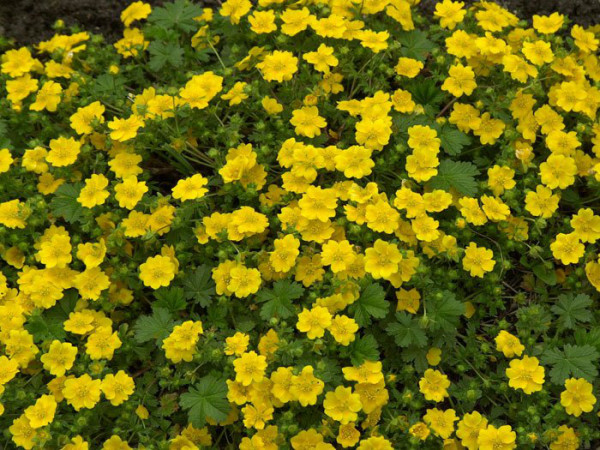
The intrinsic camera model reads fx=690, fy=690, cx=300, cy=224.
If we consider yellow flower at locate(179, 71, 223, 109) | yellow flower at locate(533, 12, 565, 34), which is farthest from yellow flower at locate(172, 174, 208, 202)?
yellow flower at locate(533, 12, 565, 34)

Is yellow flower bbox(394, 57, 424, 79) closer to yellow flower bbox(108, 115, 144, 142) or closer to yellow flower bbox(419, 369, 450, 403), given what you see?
yellow flower bbox(108, 115, 144, 142)

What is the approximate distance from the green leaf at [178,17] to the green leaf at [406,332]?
2226mm

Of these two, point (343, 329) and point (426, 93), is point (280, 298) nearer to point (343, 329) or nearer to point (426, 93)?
point (343, 329)

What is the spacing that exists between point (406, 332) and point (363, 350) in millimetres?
237

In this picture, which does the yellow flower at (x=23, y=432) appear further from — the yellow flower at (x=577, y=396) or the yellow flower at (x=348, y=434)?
the yellow flower at (x=577, y=396)

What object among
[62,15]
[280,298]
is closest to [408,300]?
[280,298]

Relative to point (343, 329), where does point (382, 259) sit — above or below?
above

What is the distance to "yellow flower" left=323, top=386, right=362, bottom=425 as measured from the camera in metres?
2.95

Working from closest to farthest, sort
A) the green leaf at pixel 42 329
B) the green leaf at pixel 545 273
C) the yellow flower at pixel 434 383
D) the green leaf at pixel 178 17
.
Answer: the yellow flower at pixel 434 383 → the green leaf at pixel 42 329 → the green leaf at pixel 545 273 → the green leaf at pixel 178 17

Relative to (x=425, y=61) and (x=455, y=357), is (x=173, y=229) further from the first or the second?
(x=425, y=61)

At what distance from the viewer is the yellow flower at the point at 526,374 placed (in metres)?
3.11

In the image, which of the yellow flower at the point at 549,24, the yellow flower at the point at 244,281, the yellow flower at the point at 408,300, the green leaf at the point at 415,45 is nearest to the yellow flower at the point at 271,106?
the green leaf at the point at 415,45

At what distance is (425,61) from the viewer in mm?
4223

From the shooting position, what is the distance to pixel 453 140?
12.0 ft
